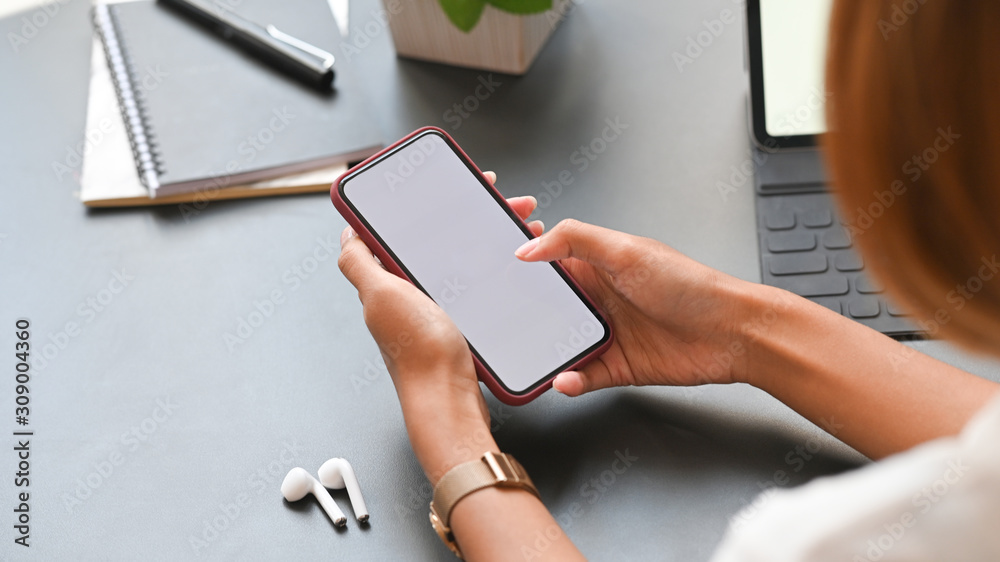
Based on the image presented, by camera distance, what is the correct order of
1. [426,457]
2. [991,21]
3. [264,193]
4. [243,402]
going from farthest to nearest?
[264,193]
[243,402]
[426,457]
[991,21]

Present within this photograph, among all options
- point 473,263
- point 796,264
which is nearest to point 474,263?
point 473,263

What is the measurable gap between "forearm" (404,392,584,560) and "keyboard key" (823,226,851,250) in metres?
0.40

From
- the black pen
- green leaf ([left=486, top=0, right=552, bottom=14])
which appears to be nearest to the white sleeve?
green leaf ([left=486, top=0, right=552, bottom=14])

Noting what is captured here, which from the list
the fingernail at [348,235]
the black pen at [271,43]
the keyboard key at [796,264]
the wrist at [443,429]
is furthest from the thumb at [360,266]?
the keyboard key at [796,264]

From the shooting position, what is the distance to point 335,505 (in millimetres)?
A: 650

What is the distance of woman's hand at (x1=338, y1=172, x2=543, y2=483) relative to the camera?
616 mm

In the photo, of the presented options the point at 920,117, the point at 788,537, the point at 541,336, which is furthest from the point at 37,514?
the point at 920,117

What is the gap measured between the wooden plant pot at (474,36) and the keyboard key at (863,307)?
460mm

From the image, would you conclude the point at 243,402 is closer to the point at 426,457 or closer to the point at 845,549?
the point at 426,457

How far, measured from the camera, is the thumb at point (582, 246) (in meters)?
0.69

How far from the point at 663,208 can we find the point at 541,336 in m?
Answer: 0.23

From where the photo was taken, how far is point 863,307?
2.37 feet

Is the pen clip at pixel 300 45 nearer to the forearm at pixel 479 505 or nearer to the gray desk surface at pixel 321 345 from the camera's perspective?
the gray desk surface at pixel 321 345

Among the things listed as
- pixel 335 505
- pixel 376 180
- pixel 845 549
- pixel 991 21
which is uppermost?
pixel 991 21
